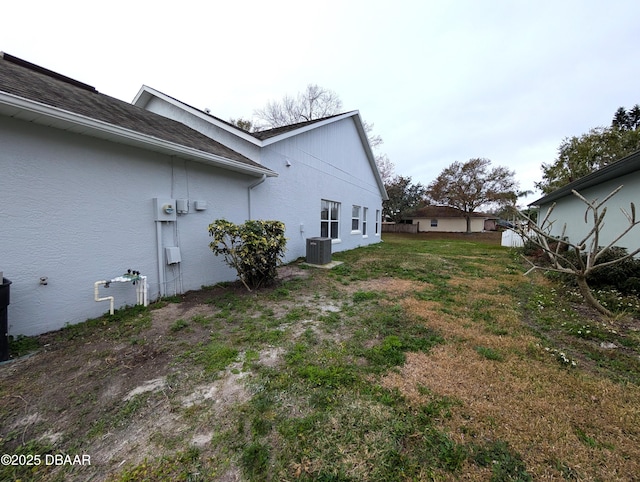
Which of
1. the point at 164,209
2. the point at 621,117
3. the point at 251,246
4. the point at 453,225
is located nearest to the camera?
the point at 164,209

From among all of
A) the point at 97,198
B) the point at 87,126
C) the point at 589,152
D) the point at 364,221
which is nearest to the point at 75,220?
the point at 97,198

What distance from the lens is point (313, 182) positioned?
9227 mm

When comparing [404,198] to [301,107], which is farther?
[404,198]

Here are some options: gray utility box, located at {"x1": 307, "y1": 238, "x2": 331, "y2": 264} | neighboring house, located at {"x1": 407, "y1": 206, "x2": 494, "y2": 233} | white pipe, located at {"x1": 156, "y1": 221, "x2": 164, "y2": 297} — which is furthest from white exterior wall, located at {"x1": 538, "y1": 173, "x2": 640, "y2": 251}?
neighboring house, located at {"x1": 407, "y1": 206, "x2": 494, "y2": 233}

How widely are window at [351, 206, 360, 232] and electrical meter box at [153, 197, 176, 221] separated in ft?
29.6

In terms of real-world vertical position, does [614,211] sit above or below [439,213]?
below

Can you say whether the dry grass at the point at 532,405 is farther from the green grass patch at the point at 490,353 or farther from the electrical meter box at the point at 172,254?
the electrical meter box at the point at 172,254

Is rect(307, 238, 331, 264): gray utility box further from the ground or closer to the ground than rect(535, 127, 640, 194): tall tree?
closer to the ground

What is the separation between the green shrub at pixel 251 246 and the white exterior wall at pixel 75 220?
81 centimetres

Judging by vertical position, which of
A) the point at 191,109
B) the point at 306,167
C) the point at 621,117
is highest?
the point at 621,117

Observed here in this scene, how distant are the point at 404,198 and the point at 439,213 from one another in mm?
6227

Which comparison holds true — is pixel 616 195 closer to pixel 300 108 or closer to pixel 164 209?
pixel 164 209

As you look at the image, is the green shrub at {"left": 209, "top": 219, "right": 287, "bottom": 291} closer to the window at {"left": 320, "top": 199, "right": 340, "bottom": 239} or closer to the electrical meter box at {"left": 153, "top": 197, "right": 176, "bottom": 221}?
the electrical meter box at {"left": 153, "top": 197, "right": 176, "bottom": 221}

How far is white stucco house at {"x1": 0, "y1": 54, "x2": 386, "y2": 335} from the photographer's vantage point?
308cm
